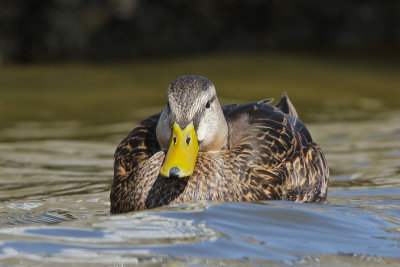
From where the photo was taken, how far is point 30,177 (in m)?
7.27

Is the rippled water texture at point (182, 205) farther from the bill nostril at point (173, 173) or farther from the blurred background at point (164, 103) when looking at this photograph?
the bill nostril at point (173, 173)

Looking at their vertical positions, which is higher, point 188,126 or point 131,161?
point 188,126

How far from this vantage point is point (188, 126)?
5.17m

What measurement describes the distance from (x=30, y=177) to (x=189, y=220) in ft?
9.64

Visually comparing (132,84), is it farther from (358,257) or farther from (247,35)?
(358,257)

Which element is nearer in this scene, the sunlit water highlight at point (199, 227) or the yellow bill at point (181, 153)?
the sunlit water highlight at point (199, 227)

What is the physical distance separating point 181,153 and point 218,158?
0.54 metres

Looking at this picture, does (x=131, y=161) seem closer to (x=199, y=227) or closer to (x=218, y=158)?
(x=218, y=158)

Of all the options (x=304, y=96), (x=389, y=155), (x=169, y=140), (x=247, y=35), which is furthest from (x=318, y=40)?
(x=169, y=140)

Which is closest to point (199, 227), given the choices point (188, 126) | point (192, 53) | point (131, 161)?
point (188, 126)

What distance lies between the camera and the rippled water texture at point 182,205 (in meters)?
4.29

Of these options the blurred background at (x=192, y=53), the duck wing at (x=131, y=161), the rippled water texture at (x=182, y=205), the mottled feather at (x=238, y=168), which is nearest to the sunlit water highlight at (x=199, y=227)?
the rippled water texture at (x=182, y=205)

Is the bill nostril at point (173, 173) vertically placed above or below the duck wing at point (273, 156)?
below

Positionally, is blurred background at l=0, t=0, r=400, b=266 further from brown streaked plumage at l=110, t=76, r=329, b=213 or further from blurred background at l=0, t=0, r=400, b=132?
brown streaked plumage at l=110, t=76, r=329, b=213
